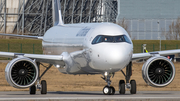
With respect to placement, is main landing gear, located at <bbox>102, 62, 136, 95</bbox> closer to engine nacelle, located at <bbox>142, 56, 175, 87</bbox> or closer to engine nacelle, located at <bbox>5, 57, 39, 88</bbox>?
engine nacelle, located at <bbox>142, 56, 175, 87</bbox>

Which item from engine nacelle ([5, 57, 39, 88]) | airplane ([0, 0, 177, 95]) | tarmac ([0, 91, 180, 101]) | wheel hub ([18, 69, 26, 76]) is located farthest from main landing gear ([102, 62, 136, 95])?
wheel hub ([18, 69, 26, 76])

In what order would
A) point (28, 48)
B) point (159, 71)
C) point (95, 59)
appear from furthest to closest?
point (28, 48), point (159, 71), point (95, 59)

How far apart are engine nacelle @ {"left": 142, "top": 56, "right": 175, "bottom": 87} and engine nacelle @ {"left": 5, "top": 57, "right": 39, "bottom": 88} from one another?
5074 millimetres

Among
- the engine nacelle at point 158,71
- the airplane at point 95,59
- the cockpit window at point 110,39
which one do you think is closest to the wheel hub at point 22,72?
the airplane at point 95,59

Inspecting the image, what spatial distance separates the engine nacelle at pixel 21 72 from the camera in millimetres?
19453

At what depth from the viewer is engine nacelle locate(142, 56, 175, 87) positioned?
20250 millimetres

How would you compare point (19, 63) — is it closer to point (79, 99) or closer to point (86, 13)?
point (79, 99)

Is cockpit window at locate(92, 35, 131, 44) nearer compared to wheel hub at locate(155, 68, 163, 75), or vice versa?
cockpit window at locate(92, 35, 131, 44)

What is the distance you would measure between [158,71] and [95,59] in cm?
365

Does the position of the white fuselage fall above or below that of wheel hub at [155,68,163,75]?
above

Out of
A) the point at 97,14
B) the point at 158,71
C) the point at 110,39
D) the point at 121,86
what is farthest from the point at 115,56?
the point at 97,14

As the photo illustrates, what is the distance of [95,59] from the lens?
727 inches

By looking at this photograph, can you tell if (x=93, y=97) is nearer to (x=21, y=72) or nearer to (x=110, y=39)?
(x=110, y=39)

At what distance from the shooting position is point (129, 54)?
18.3 m
